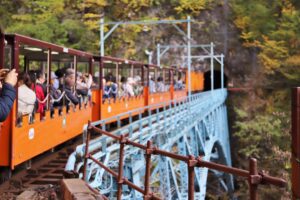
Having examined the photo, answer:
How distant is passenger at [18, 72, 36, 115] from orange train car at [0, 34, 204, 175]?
157 millimetres

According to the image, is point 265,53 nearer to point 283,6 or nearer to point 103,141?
point 283,6

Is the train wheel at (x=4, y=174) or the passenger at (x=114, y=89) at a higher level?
the passenger at (x=114, y=89)

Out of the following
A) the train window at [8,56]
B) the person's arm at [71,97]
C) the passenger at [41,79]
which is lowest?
the person's arm at [71,97]

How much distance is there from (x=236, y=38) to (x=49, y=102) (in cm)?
4083

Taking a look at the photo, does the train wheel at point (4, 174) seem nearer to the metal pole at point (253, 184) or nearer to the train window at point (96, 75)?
the metal pole at point (253, 184)

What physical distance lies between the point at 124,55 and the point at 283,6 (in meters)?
14.6

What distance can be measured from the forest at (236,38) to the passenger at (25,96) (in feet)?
59.6

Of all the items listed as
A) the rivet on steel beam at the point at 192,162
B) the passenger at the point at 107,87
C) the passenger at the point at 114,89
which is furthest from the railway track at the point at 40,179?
the passenger at the point at 114,89

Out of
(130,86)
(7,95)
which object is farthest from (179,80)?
(7,95)

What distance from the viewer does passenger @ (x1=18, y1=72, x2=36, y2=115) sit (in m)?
8.44

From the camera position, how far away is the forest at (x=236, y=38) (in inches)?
1318

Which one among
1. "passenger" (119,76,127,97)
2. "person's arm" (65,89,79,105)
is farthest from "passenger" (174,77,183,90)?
"person's arm" (65,89,79,105)

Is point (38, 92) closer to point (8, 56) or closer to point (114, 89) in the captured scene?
point (8, 56)

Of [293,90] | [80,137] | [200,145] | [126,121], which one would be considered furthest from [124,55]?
[293,90]
